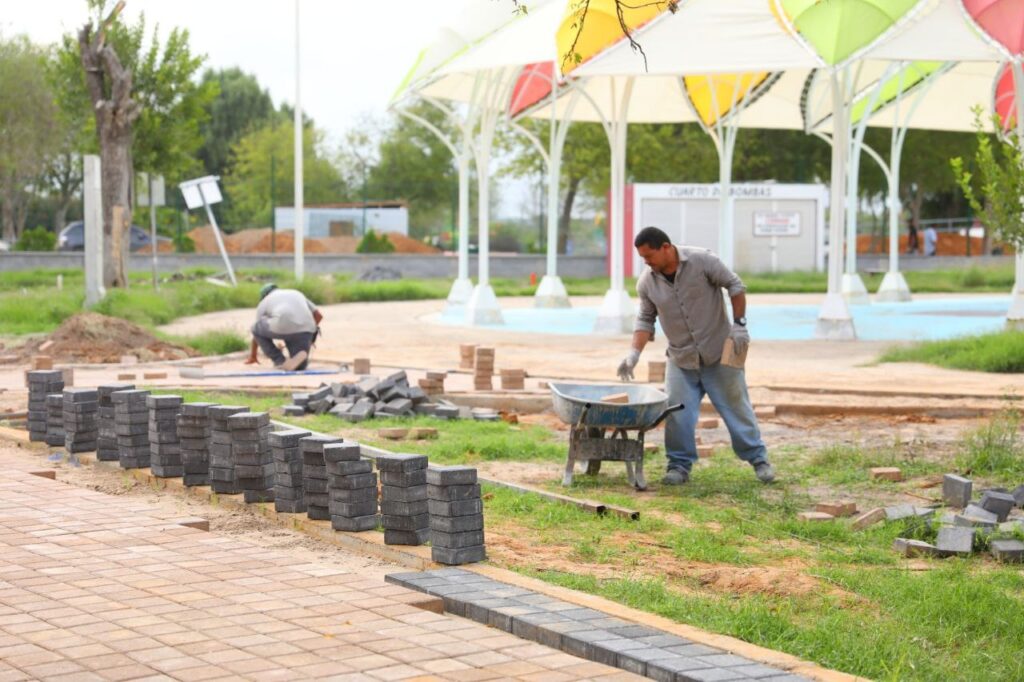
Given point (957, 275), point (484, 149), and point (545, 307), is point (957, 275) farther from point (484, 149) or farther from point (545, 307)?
point (484, 149)

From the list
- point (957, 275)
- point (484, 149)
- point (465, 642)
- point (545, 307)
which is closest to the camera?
point (465, 642)

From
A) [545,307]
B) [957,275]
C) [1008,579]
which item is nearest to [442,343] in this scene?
[545,307]

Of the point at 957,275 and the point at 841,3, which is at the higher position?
the point at 841,3

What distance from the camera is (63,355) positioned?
771 inches

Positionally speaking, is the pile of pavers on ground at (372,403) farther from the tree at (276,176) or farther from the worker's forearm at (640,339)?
the tree at (276,176)

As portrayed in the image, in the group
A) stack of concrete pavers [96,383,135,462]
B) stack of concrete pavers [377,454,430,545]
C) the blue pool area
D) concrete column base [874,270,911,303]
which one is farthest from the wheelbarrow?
concrete column base [874,270,911,303]

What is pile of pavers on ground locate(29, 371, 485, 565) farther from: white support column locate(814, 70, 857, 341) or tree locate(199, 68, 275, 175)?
tree locate(199, 68, 275, 175)

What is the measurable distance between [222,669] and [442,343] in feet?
57.2

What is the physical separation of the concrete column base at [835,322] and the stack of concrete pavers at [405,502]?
16541 millimetres

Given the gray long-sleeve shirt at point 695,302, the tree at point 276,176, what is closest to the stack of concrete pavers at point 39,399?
the gray long-sleeve shirt at point 695,302

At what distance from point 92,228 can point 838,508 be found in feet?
58.5

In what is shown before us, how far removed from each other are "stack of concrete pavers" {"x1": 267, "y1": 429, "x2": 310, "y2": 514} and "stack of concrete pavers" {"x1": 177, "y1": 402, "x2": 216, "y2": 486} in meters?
1.05

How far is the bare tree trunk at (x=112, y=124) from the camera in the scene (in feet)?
97.8

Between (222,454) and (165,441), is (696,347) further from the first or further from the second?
(165,441)
